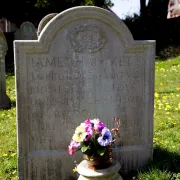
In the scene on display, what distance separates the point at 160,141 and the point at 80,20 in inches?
94.9

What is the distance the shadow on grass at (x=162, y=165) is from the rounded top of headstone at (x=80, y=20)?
60.5 inches

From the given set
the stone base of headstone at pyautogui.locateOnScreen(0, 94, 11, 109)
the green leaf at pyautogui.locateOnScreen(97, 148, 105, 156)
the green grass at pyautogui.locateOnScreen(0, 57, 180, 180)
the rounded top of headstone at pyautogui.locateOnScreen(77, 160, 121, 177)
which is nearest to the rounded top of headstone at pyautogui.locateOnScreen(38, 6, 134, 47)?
the green leaf at pyautogui.locateOnScreen(97, 148, 105, 156)

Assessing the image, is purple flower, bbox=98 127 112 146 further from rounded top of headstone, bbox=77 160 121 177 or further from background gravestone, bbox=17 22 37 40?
background gravestone, bbox=17 22 37 40

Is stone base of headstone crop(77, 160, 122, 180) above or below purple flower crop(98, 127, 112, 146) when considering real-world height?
below

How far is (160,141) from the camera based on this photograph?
5289mm

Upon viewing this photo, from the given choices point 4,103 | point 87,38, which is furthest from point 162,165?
point 4,103

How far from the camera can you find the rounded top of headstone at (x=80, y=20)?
3.89 m

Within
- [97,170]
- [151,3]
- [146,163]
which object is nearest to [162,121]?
[146,163]

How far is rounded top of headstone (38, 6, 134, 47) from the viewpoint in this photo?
3889mm

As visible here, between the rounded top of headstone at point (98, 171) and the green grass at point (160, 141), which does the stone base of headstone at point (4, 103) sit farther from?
the rounded top of headstone at point (98, 171)

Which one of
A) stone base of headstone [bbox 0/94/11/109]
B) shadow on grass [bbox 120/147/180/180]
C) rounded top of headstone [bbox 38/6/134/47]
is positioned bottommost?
shadow on grass [bbox 120/147/180/180]

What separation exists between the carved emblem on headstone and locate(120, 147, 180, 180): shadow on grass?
1583mm

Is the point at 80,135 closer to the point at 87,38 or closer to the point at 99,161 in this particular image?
the point at 99,161

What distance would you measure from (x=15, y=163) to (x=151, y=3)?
19.2m
